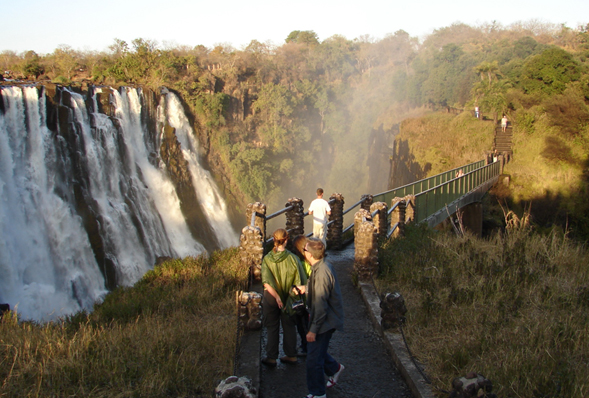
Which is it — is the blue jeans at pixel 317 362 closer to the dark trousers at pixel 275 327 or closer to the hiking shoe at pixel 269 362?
the dark trousers at pixel 275 327

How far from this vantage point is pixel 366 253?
797 centimetres

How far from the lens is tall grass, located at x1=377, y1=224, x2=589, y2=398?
4266mm

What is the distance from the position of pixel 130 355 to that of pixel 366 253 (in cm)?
429

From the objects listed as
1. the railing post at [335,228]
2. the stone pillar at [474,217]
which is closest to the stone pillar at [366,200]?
the railing post at [335,228]

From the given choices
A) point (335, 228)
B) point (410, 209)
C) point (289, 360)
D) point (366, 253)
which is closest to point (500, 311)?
point (366, 253)

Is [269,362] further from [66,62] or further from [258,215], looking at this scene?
[66,62]

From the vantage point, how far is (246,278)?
7.82m

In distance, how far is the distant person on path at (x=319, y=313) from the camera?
4.18 metres

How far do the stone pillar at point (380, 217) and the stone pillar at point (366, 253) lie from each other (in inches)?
70.8

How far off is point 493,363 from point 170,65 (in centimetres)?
3888

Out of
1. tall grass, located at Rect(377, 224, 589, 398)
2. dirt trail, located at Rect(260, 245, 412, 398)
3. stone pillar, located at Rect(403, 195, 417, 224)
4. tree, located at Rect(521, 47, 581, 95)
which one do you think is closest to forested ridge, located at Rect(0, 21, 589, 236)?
tree, located at Rect(521, 47, 581, 95)

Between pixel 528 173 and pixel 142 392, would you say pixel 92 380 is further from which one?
pixel 528 173

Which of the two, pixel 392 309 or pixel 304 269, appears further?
pixel 392 309

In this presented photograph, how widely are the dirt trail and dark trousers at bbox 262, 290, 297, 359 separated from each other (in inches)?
8.0
